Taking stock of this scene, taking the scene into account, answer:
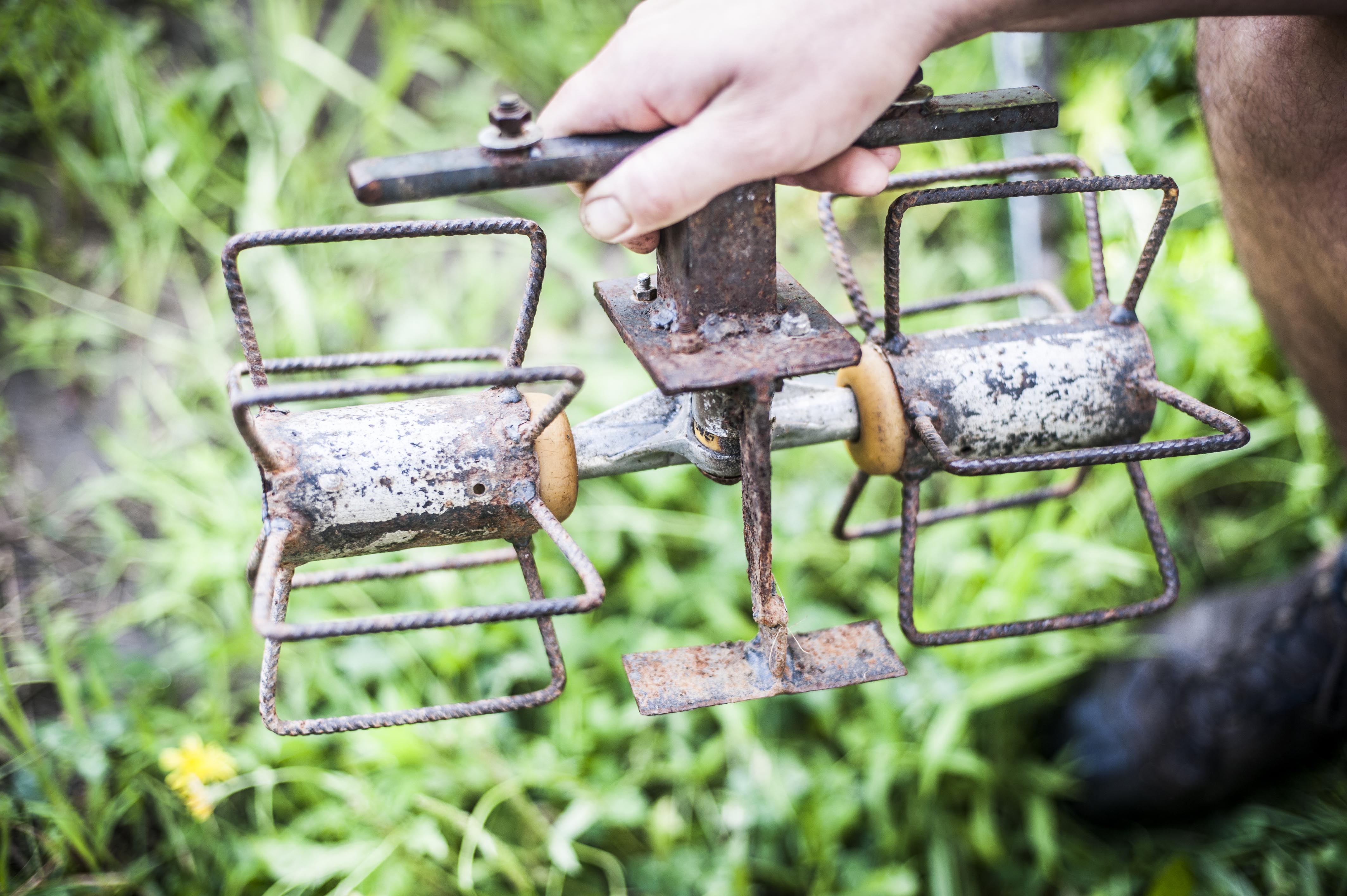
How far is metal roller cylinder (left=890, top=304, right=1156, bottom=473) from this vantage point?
0.94 metres

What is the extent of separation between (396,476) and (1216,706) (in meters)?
1.71

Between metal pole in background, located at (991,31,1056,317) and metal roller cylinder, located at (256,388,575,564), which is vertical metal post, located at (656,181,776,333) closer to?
metal roller cylinder, located at (256,388,575,564)

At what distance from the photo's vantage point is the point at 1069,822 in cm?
195

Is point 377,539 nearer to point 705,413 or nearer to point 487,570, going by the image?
point 705,413

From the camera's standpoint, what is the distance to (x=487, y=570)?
191 cm

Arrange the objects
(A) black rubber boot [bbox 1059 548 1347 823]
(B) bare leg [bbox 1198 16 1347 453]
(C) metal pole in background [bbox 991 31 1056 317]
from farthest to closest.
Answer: (C) metal pole in background [bbox 991 31 1056 317], (A) black rubber boot [bbox 1059 548 1347 823], (B) bare leg [bbox 1198 16 1347 453]

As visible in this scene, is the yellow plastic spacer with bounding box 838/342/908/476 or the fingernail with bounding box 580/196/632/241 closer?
the fingernail with bounding box 580/196/632/241

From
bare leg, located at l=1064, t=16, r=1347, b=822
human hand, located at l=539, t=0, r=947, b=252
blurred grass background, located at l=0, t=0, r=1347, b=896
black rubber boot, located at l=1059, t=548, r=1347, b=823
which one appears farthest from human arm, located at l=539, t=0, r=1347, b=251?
black rubber boot, located at l=1059, t=548, r=1347, b=823

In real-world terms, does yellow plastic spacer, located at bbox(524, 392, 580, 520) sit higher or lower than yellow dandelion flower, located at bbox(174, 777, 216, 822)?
higher

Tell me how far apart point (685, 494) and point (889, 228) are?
1192 millimetres

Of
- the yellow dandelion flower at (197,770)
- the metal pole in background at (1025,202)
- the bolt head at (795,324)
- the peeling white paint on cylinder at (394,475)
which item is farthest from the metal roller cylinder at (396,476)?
the metal pole in background at (1025,202)

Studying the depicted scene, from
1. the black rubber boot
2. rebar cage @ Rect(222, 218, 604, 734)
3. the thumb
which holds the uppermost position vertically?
the thumb

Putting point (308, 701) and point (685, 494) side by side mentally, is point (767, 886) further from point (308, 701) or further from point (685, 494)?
point (308, 701)

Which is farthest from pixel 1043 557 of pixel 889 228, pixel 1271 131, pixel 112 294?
pixel 112 294
